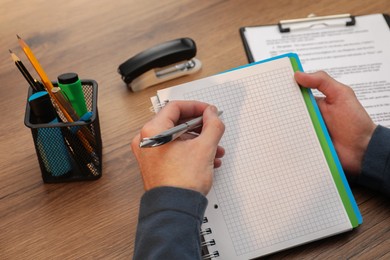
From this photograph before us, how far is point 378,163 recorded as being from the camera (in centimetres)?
77

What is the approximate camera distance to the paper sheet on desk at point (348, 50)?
3.01ft

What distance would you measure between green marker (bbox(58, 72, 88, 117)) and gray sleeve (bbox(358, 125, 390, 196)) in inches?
18.8

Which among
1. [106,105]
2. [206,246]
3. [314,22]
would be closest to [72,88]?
[106,105]

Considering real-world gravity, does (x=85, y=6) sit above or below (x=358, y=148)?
above

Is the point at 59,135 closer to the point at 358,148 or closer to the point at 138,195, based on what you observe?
the point at 138,195

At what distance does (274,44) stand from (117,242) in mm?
531

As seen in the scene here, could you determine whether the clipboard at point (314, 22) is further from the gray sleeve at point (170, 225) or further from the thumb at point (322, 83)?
the gray sleeve at point (170, 225)

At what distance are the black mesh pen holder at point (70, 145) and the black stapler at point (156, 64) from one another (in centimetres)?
13

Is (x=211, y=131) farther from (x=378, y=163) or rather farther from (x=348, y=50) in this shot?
(x=348, y=50)

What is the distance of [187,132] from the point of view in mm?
743

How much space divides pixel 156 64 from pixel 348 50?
41 centimetres

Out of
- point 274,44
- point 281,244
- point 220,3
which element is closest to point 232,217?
point 281,244

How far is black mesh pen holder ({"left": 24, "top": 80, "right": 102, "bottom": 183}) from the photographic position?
735 mm

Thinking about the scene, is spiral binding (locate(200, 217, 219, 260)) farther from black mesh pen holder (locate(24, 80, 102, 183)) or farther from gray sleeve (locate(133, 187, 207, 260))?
black mesh pen holder (locate(24, 80, 102, 183))
